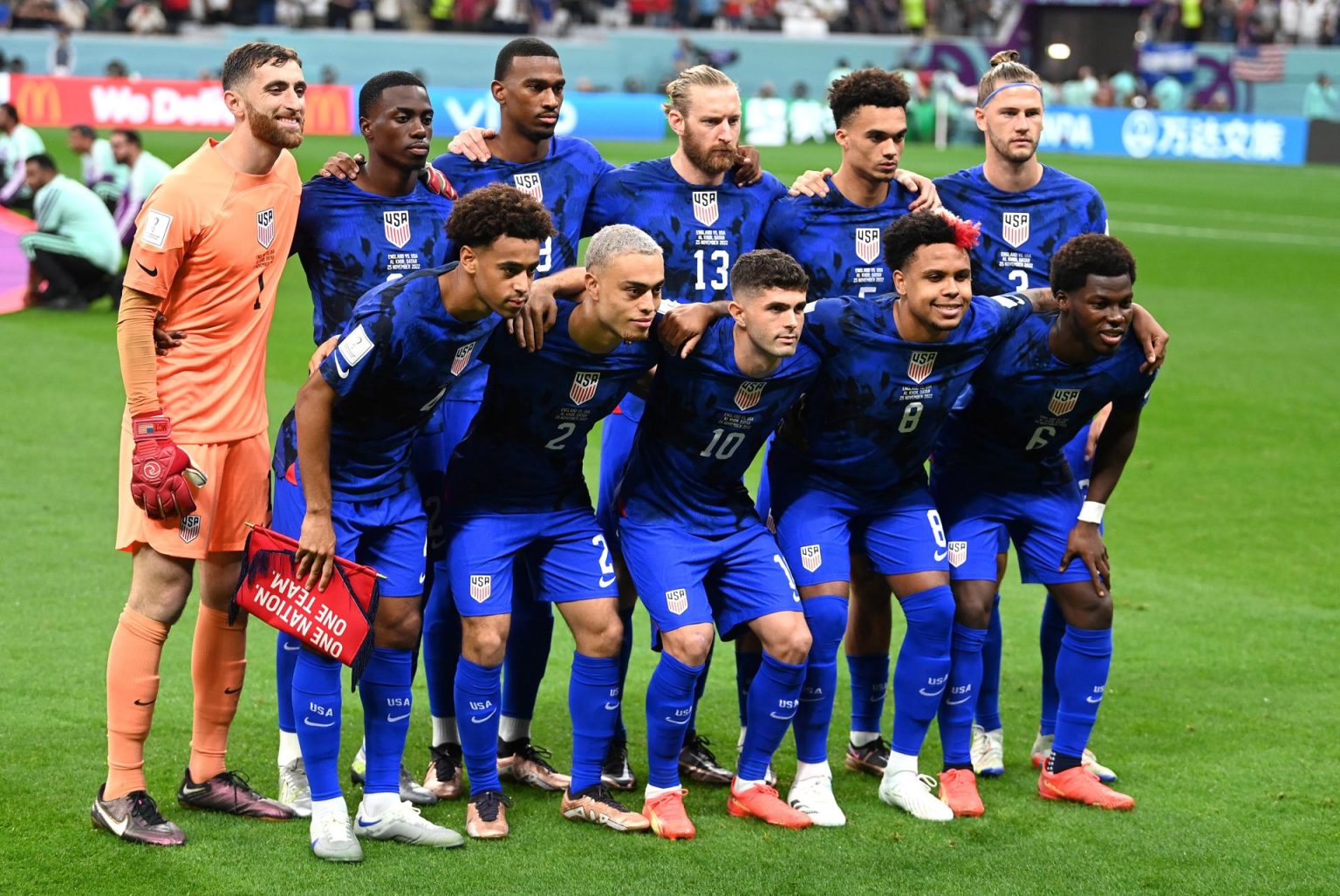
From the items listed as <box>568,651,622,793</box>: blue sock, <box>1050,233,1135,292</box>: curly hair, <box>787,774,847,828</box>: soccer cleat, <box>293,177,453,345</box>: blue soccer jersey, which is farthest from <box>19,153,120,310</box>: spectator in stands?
<box>1050,233,1135,292</box>: curly hair

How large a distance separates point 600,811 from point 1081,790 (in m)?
1.84

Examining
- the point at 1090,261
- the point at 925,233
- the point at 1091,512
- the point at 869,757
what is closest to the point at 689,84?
the point at 925,233

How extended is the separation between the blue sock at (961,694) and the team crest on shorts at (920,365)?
0.98m

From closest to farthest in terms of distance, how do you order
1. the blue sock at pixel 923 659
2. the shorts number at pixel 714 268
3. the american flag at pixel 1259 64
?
the blue sock at pixel 923 659
the shorts number at pixel 714 268
the american flag at pixel 1259 64

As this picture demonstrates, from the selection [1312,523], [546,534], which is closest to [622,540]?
[546,534]

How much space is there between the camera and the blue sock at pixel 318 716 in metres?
5.45

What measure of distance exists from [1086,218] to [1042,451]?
1.05 metres

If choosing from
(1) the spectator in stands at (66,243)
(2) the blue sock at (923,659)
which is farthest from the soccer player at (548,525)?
(1) the spectator in stands at (66,243)

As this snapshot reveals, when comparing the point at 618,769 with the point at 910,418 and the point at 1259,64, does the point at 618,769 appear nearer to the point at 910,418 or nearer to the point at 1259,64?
the point at 910,418

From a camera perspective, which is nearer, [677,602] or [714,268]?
[677,602]

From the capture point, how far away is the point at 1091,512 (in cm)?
627

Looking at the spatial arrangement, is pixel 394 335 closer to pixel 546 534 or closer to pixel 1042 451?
pixel 546 534

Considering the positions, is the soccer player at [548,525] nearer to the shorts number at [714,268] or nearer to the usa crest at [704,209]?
the shorts number at [714,268]

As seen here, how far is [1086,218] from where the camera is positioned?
674 cm
